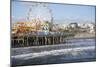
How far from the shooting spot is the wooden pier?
2.55 m

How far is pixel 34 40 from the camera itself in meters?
2.64

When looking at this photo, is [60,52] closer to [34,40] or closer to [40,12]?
[34,40]

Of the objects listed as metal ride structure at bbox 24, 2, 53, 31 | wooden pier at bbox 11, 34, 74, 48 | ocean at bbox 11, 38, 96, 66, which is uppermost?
metal ride structure at bbox 24, 2, 53, 31

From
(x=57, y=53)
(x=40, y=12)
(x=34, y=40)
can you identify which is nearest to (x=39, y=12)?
(x=40, y=12)

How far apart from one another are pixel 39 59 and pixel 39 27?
428 millimetres

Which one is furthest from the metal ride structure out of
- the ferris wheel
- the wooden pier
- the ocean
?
the ocean

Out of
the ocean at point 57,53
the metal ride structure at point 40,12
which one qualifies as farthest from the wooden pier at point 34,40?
the metal ride structure at point 40,12

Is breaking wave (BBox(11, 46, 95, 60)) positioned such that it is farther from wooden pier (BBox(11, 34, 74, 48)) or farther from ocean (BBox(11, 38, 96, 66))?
wooden pier (BBox(11, 34, 74, 48))

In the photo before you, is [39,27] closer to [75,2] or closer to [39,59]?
[39,59]

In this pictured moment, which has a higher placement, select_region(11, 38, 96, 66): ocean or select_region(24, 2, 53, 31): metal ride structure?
select_region(24, 2, 53, 31): metal ride structure

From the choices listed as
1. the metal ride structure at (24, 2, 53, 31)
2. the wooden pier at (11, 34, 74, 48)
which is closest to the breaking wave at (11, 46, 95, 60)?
the wooden pier at (11, 34, 74, 48)

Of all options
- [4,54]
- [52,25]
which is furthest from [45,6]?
[4,54]

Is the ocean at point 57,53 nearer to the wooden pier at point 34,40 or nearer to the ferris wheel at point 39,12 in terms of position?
the wooden pier at point 34,40

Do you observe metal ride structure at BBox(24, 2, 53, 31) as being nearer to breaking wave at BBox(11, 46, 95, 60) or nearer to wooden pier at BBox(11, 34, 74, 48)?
wooden pier at BBox(11, 34, 74, 48)
